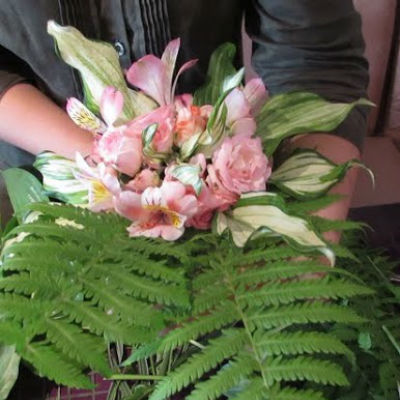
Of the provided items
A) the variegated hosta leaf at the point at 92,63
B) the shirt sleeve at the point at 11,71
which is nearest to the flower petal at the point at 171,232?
the variegated hosta leaf at the point at 92,63

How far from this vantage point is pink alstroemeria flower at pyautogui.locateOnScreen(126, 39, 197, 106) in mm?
454

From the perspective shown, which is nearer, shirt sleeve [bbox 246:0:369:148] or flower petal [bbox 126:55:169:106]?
flower petal [bbox 126:55:169:106]

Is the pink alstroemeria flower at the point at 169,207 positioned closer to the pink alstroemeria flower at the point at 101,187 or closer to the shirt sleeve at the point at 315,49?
the pink alstroemeria flower at the point at 101,187

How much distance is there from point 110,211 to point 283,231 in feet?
0.40

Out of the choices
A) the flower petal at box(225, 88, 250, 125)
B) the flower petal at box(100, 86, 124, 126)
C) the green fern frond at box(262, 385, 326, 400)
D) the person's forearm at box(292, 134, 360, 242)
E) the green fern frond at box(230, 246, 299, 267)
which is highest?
the flower petal at box(100, 86, 124, 126)

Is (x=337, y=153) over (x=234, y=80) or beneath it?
beneath

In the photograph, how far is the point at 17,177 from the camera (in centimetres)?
51

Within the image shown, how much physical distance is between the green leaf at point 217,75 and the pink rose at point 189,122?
0.05 m

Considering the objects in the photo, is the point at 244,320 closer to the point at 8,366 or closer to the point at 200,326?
the point at 200,326

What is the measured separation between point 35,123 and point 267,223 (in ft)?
1.19

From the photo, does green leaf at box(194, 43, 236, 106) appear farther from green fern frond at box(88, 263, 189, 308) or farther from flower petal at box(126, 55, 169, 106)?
green fern frond at box(88, 263, 189, 308)

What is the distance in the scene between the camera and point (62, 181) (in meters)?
0.46

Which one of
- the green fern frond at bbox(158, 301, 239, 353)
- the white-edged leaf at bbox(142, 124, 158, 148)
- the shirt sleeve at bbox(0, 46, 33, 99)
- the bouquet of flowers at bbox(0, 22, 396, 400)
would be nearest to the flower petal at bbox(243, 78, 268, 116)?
the bouquet of flowers at bbox(0, 22, 396, 400)

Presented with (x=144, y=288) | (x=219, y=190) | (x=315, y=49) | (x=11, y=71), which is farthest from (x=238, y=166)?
(x=11, y=71)
